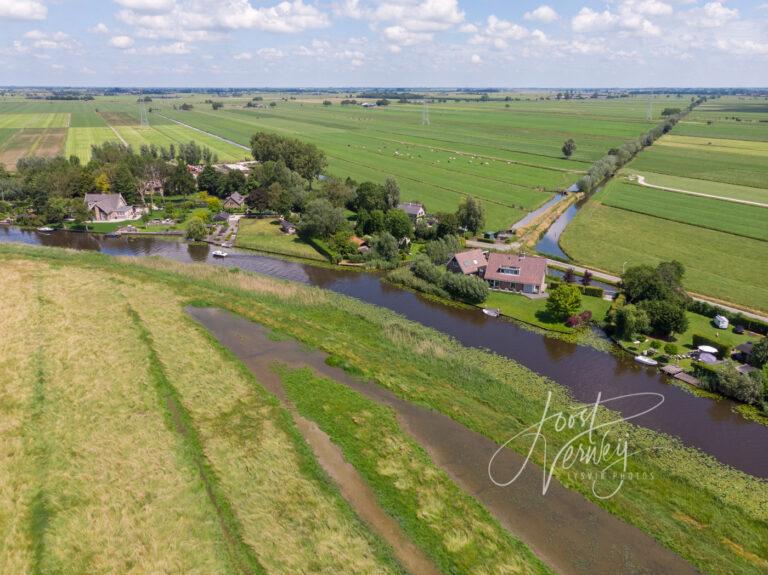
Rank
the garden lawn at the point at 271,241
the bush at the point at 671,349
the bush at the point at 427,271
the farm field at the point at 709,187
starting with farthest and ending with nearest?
the farm field at the point at 709,187 → the garden lawn at the point at 271,241 → the bush at the point at 427,271 → the bush at the point at 671,349

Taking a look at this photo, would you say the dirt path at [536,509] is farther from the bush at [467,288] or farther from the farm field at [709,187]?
the farm field at [709,187]

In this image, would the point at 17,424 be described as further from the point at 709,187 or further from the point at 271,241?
the point at 709,187

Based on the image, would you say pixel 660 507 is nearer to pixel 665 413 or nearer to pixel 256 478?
pixel 665 413

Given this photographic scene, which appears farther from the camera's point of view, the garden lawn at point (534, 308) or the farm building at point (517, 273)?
the farm building at point (517, 273)

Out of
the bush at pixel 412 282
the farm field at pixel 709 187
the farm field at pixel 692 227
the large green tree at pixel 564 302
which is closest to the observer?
the large green tree at pixel 564 302

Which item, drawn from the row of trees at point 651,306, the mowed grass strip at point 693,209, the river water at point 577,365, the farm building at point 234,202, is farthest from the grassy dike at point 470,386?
the mowed grass strip at point 693,209
